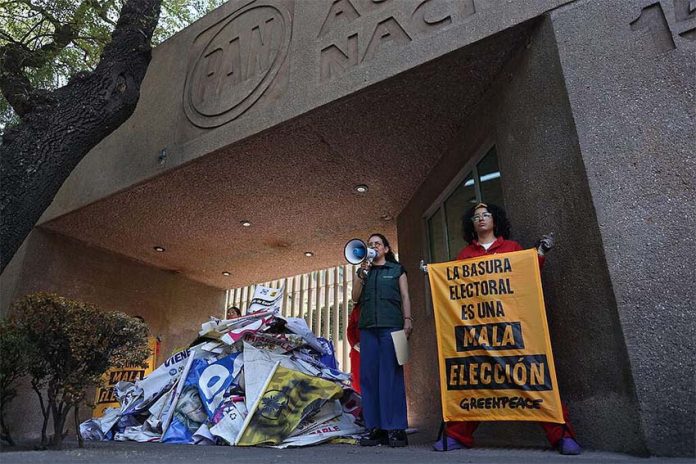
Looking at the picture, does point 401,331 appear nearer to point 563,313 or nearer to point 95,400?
point 563,313

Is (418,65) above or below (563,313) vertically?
above

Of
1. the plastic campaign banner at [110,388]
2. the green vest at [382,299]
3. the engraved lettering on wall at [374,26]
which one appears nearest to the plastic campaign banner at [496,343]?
the green vest at [382,299]

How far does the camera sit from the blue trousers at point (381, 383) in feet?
12.0

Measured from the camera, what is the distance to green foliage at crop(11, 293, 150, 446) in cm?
337

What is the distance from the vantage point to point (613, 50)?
323cm

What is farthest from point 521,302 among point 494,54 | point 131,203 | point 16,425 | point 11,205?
point 16,425

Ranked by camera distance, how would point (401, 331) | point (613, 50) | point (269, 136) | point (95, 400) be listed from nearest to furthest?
point (613, 50), point (401, 331), point (269, 136), point (95, 400)

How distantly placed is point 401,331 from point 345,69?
2.47 m

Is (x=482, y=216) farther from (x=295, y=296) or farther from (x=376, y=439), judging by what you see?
(x=295, y=296)

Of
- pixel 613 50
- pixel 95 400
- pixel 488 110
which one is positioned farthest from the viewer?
pixel 95 400

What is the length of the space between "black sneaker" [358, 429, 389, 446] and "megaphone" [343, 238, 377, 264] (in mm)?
1357

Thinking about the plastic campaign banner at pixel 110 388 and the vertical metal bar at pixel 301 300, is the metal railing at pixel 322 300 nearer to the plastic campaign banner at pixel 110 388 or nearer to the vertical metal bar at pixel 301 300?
the vertical metal bar at pixel 301 300

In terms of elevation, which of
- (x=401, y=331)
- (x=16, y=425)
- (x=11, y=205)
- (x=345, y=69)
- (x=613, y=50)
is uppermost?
(x=345, y=69)

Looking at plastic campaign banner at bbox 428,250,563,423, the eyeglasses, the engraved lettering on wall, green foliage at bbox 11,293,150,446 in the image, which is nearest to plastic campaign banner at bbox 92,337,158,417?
green foliage at bbox 11,293,150,446
